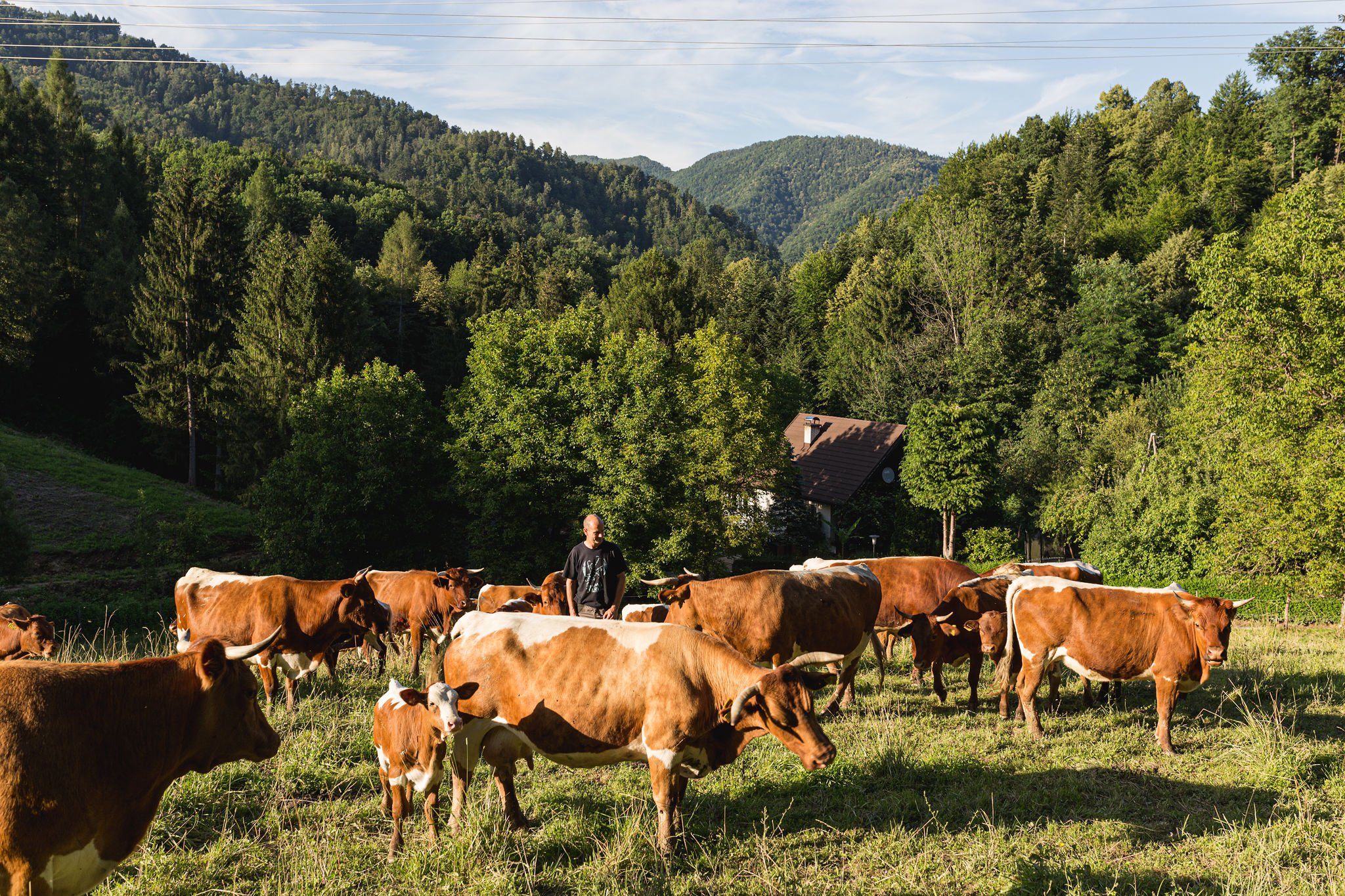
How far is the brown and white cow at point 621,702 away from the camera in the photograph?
19.3 feet

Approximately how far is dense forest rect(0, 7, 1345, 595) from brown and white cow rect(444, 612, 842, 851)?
73.2 ft

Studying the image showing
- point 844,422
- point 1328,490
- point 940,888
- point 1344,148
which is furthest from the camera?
point 1344,148

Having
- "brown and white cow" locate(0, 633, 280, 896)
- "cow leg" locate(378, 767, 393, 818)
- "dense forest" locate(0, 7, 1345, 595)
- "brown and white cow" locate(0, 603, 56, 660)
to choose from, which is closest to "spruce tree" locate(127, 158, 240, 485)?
"dense forest" locate(0, 7, 1345, 595)

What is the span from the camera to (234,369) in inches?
1660

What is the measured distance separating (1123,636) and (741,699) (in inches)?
233

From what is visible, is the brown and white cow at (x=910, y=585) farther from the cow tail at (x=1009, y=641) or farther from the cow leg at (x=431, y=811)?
the cow leg at (x=431, y=811)

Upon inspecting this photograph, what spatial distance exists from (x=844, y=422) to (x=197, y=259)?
41.2m

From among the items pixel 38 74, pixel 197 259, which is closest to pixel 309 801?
pixel 197 259

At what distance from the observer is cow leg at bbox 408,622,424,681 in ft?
40.7

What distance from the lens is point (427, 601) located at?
13.4 m

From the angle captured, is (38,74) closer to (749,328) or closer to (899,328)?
(749,328)

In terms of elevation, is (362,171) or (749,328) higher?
(362,171)

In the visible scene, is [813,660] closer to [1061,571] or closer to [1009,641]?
[1009,641]

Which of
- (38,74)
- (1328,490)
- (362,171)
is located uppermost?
(38,74)
